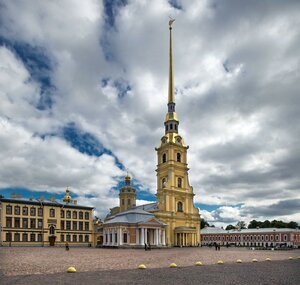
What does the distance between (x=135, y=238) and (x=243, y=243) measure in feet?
205

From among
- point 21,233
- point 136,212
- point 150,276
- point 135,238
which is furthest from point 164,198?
point 150,276

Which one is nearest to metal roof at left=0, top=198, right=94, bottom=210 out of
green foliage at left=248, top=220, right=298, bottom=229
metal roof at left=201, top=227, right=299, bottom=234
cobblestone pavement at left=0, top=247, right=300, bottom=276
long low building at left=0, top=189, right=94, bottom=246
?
long low building at left=0, top=189, right=94, bottom=246

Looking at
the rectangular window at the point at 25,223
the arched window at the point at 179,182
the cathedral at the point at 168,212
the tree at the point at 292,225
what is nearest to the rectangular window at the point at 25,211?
the rectangular window at the point at 25,223

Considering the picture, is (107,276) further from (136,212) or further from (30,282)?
(136,212)

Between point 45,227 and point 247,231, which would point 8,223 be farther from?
point 247,231

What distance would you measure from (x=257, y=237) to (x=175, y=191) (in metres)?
50.1

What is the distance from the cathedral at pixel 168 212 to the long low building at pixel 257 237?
2729 cm

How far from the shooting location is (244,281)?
14602 mm

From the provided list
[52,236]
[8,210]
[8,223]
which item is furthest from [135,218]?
[8,210]

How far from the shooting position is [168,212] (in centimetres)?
7369

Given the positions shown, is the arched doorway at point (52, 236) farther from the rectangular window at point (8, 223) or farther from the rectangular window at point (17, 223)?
the rectangular window at point (8, 223)

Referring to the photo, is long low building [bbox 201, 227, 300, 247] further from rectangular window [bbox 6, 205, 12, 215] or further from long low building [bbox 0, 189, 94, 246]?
rectangular window [bbox 6, 205, 12, 215]

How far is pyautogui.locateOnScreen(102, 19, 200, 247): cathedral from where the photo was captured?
6531 centimetres

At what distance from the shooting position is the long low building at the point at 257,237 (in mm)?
102750
